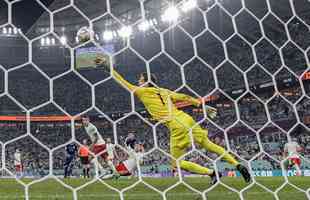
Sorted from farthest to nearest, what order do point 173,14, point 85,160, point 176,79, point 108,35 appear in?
point 108,35
point 176,79
point 85,160
point 173,14

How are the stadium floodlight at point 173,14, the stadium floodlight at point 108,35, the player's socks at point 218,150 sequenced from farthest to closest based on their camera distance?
the stadium floodlight at point 108,35 < the stadium floodlight at point 173,14 < the player's socks at point 218,150

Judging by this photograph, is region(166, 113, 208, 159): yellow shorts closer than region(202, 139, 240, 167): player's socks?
Yes

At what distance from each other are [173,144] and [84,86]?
17683 millimetres

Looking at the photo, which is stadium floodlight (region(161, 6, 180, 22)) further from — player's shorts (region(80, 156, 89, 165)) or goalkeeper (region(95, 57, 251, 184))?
player's shorts (region(80, 156, 89, 165))

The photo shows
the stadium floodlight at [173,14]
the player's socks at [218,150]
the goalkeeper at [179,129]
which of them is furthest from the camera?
the stadium floodlight at [173,14]

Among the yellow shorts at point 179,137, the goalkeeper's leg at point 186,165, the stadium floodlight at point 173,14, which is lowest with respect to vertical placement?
the goalkeeper's leg at point 186,165

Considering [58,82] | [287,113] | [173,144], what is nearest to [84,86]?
[58,82]

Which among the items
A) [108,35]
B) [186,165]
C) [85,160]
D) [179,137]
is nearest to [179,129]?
[179,137]

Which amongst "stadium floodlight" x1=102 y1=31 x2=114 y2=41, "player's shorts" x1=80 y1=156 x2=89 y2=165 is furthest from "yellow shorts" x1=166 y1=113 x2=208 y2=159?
"stadium floodlight" x1=102 y1=31 x2=114 y2=41

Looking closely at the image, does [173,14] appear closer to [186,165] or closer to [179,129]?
[179,129]

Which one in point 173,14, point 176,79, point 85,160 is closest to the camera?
point 173,14

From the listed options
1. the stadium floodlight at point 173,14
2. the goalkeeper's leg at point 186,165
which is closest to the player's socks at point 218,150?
the goalkeeper's leg at point 186,165

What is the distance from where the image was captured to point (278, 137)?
490 inches

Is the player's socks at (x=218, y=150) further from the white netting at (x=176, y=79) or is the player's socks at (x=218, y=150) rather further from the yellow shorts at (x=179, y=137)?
the white netting at (x=176, y=79)
